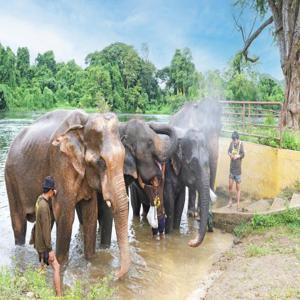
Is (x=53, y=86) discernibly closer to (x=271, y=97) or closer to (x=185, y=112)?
(x=271, y=97)

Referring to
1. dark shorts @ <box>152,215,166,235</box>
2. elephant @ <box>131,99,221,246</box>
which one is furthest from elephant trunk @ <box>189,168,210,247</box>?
dark shorts @ <box>152,215,166,235</box>

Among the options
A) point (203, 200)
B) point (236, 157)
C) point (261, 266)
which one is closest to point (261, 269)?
point (261, 266)

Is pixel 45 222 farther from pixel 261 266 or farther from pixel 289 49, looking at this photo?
pixel 289 49

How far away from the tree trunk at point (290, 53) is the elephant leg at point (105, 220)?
8.54 meters

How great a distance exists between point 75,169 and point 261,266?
8.87 ft

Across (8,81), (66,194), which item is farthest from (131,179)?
(8,81)

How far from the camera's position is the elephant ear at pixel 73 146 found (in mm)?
5977

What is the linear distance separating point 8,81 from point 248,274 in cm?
7303

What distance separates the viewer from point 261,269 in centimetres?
595

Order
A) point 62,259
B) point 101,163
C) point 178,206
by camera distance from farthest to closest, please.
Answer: point 178,206
point 62,259
point 101,163

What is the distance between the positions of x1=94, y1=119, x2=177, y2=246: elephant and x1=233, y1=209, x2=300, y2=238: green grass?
1908 millimetres

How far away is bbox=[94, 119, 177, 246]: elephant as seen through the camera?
24.8 ft

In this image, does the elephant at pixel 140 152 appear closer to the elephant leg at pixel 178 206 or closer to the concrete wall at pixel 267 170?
the elephant leg at pixel 178 206

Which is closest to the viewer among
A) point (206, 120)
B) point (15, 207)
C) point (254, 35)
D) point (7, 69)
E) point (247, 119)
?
point (15, 207)
